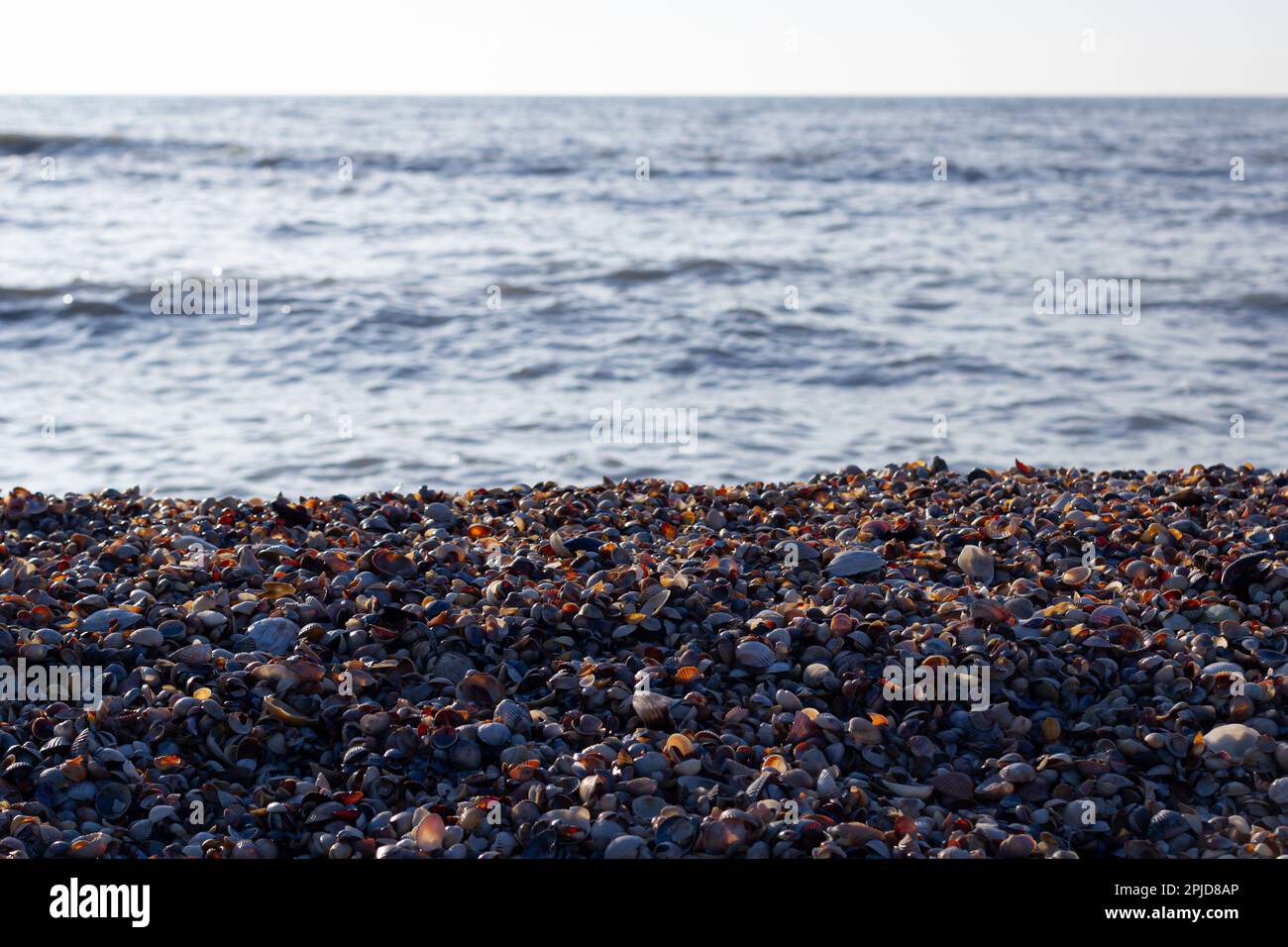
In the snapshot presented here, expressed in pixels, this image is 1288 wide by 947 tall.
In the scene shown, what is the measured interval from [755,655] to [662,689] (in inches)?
12.1

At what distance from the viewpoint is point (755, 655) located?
3.42 m

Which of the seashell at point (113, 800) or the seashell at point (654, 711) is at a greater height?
the seashell at point (654, 711)

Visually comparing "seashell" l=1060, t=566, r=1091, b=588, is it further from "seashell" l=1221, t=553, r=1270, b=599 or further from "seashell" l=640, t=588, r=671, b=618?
"seashell" l=640, t=588, r=671, b=618

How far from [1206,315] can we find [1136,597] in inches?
337

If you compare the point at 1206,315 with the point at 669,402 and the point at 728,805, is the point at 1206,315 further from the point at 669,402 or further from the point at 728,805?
the point at 728,805

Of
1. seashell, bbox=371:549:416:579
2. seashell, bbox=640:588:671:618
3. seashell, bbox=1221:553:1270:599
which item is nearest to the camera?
seashell, bbox=640:588:671:618

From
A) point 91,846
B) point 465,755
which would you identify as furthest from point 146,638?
point 465,755

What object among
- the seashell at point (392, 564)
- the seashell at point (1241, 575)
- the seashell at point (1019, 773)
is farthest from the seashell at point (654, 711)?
the seashell at point (1241, 575)

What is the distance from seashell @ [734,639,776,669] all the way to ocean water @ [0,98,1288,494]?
11.4 feet

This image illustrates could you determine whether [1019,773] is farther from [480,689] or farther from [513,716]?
[480,689]

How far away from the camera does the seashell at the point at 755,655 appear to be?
3.41 metres

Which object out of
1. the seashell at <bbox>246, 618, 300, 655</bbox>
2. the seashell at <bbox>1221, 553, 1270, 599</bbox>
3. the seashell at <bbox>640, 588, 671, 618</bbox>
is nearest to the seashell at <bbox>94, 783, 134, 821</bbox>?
the seashell at <bbox>246, 618, 300, 655</bbox>

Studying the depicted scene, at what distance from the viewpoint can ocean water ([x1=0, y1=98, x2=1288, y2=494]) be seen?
293 inches

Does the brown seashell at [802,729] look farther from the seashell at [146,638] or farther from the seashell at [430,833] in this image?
the seashell at [146,638]
